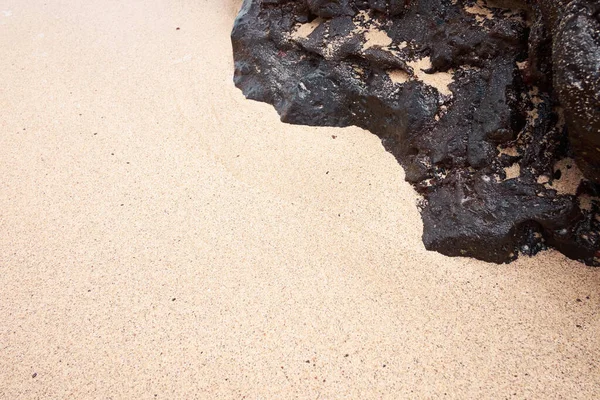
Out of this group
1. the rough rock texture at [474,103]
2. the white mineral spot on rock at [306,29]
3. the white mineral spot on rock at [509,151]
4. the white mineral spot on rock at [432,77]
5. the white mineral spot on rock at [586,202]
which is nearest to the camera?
the rough rock texture at [474,103]

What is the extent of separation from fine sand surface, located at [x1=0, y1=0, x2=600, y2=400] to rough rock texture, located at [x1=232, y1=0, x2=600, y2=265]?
3.6 inches

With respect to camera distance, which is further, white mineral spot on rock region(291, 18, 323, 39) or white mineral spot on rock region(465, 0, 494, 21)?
white mineral spot on rock region(291, 18, 323, 39)

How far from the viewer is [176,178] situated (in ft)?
5.68

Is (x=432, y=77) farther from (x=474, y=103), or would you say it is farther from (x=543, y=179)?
(x=543, y=179)

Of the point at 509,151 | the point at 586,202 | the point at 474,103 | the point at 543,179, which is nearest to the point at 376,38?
the point at 474,103

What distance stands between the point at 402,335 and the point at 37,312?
1123mm

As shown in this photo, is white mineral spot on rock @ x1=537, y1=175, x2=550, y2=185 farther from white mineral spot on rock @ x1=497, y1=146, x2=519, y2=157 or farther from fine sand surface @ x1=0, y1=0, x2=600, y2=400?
fine sand surface @ x1=0, y1=0, x2=600, y2=400

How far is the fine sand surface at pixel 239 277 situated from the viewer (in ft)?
3.92

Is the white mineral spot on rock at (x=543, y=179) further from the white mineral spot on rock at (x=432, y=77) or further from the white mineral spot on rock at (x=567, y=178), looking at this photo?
the white mineral spot on rock at (x=432, y=77)

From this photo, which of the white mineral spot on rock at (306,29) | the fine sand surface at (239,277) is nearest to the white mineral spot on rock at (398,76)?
the fine sand surface at (239,277)

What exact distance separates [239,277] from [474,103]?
0.94m

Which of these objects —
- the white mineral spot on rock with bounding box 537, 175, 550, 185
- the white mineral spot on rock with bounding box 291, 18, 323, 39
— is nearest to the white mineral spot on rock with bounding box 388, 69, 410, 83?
the white mineral spot on rock with bounding box 291, 18, 323, 39

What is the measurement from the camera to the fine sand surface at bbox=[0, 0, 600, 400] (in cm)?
119

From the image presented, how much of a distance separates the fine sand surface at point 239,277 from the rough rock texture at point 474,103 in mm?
91
